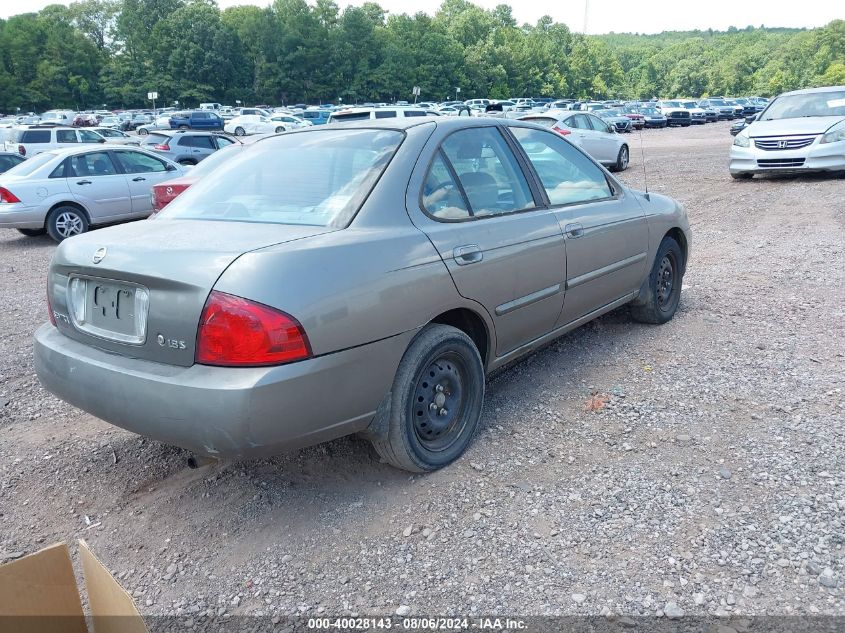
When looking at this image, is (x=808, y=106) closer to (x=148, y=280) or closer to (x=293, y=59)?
(x=148, y=280)

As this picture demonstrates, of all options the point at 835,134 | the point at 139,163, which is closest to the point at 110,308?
the point at 139,163

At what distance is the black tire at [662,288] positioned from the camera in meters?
5.41

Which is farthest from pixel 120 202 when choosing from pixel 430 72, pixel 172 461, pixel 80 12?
pixel 80 12

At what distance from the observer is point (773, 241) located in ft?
29.3

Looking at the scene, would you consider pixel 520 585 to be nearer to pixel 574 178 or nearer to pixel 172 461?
pixel 172 461

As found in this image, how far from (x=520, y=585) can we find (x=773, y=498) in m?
1.29

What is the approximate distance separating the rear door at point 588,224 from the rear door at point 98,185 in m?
9.24

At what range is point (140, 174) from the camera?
12312mm

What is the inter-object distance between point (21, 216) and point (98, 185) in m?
1.28

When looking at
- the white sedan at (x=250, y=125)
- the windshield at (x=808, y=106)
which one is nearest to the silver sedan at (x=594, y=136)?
the windshield at (x=808, y=106)

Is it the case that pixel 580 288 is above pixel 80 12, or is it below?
below

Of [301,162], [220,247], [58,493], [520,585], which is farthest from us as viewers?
[301,162]

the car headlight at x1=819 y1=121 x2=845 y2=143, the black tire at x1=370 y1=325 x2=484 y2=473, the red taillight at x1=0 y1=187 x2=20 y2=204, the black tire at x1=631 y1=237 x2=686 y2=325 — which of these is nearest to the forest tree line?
the red taillight at x1=0 y1=187 x2=20 y2=204

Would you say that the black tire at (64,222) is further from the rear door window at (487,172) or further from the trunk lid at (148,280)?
the rear door window at (487,172)
